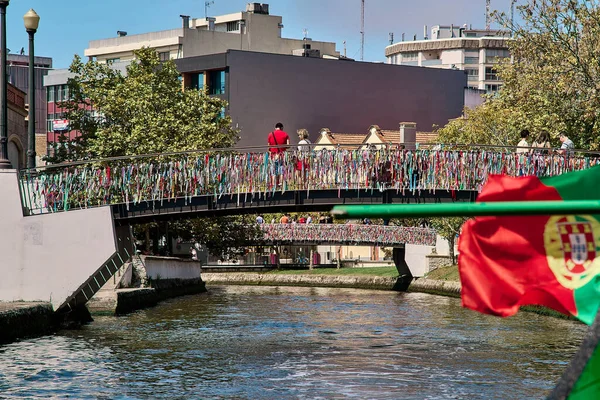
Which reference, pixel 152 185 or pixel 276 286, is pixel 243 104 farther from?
pixel 152 185

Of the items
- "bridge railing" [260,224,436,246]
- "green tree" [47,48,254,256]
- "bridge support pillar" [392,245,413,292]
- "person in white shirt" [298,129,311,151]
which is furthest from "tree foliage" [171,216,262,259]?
"person in white shirt" [298,129,311,151]

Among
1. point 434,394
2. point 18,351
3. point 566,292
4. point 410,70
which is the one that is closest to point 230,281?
point 410,70

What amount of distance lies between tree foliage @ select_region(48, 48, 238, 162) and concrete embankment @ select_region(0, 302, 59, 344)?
24439mm

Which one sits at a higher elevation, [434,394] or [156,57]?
[156,57]

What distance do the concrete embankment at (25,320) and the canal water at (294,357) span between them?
328 mm

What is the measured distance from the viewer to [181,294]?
4844cm

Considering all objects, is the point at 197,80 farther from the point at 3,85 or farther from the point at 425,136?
the point at 3,85

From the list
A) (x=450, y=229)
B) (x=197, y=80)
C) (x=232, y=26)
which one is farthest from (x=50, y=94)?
(x=450, y=229)

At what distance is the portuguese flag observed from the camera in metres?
7.72

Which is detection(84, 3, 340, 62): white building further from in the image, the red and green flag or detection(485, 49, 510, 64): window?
the red and green flag

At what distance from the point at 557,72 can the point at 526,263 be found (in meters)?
30.0

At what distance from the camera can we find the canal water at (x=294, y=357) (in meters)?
19.5

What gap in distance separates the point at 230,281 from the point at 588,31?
Result: 33.7 m

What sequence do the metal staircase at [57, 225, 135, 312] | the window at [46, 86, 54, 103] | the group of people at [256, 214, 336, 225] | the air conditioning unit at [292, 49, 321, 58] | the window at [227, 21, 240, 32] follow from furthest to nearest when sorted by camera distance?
the window at [227, 21, 240, 32], the window at [46, 86, 54, 103], the air conditioning unit at [292, 49, 321, 58], the group of people at [256, 214, 336, 225], the metal staircase at [57, 225, 135, 312]
